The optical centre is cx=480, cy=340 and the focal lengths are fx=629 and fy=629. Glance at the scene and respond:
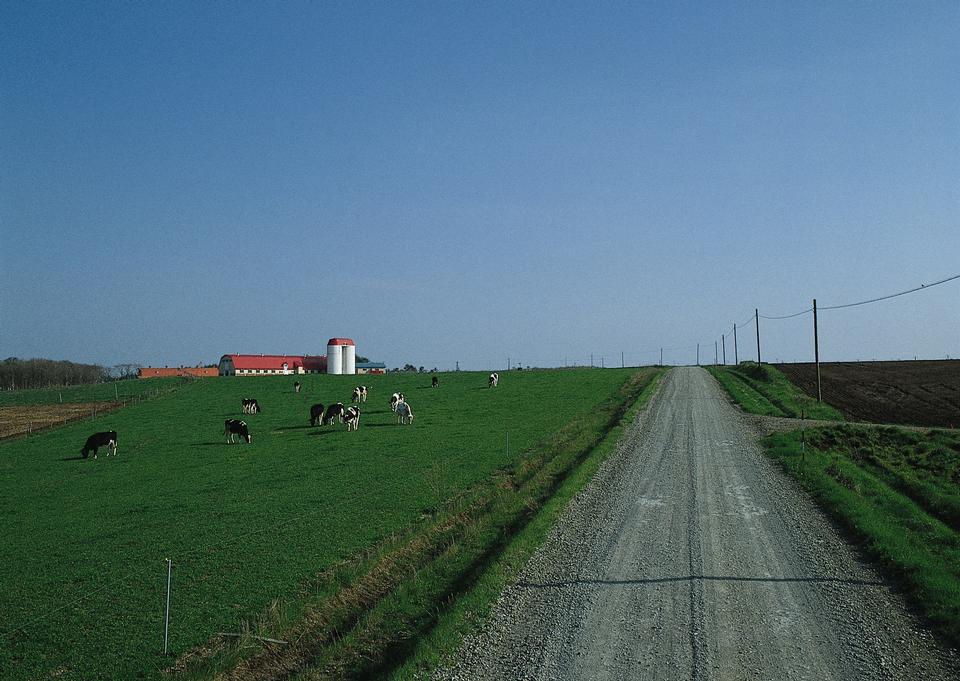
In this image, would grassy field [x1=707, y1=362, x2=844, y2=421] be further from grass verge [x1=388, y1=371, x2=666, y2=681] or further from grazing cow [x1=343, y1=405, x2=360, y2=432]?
grass verge [x1=388, y1=371, x2=666, y2=681]

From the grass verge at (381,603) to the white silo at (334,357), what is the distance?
9066cm

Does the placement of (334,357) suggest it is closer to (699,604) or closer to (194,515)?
(194,515)

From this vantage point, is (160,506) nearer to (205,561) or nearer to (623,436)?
(205,561)

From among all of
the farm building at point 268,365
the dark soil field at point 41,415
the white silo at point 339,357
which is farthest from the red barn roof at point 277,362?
the dark soil field at point 41,415

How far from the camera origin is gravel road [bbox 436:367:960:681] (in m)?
9.15

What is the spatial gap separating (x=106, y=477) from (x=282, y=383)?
5544 cm

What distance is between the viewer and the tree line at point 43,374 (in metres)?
128

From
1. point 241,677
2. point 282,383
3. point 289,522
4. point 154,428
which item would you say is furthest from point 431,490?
point 282,383

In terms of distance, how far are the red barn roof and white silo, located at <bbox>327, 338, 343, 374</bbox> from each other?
13513 millimetres

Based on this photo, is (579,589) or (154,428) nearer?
(579,589)

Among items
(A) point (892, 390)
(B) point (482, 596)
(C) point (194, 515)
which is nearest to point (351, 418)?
(C) point (194, 515)

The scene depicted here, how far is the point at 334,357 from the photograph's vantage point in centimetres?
→ 10856

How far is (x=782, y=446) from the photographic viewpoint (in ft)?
95.9

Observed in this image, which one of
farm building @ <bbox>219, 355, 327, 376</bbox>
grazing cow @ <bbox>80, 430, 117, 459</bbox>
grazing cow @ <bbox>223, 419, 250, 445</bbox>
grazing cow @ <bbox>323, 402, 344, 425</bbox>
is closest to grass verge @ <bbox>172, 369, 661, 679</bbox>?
grazing cow @ <bbox>223, 419, 250, 445</bbox>
